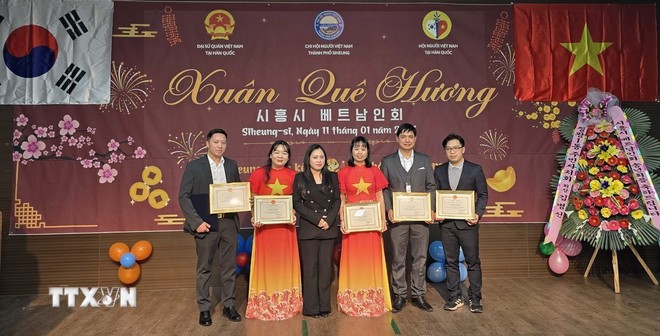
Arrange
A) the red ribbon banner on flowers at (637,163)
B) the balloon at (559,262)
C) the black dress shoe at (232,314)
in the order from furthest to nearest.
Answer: the balloon at (559,262)
the red ribbon banner on flowers at (637,163)
the black dress shoe at (232,314)

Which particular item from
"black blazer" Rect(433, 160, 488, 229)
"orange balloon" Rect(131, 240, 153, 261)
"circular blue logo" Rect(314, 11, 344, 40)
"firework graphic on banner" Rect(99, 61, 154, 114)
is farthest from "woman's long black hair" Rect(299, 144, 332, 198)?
"firework graphic on banner" Rect(99, 61, 154, 114)

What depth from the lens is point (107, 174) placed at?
4.45m

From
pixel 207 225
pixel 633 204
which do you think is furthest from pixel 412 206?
pixel 633 204

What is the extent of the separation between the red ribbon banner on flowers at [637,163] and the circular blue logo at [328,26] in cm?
281

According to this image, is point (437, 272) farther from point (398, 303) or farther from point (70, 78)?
point (70, 78)

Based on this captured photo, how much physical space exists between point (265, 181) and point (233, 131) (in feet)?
4.10

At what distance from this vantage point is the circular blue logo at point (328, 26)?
4.65 m

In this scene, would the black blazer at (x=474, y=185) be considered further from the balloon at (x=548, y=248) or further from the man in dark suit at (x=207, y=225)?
the man in dark suit at (x=207, y=225)

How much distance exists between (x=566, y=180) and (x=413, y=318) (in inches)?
86.3

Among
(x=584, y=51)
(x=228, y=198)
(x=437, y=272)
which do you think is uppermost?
(x=584, y=51)

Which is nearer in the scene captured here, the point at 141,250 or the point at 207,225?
the point at 207,225

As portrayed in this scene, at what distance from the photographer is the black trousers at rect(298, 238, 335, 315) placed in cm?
342

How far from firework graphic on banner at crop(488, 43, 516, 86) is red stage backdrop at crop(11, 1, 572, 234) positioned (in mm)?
15

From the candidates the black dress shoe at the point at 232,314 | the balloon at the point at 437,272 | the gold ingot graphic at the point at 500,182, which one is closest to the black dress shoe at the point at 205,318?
the black dress shoe at the point at 232,314
